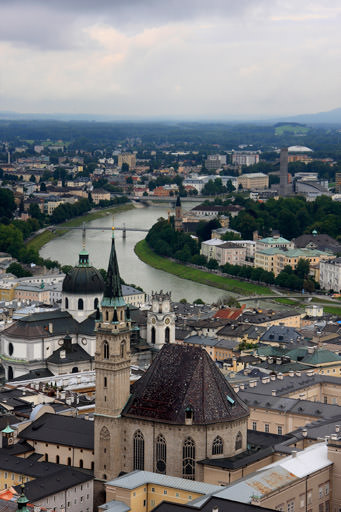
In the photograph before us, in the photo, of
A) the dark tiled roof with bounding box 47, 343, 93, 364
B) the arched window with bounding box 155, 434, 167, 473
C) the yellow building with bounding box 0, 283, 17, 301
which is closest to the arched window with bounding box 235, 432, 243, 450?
the arched window with bounding box 155, 434, 167, 473

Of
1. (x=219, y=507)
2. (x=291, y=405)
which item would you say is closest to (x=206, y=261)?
(x=291, y=405)

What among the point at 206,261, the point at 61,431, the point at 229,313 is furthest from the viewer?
the point at 206,261

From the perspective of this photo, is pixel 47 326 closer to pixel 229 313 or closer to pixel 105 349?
pixel 229 313

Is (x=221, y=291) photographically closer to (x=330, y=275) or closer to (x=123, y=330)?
(x=330, y=275)

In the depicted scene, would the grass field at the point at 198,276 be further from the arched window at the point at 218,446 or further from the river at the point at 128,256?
the arched window at the point at 218,446

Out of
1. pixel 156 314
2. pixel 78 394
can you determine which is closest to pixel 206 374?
pixel 78 394

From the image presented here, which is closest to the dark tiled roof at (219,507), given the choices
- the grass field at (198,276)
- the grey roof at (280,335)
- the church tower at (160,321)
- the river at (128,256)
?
the church tower at (160,321)
